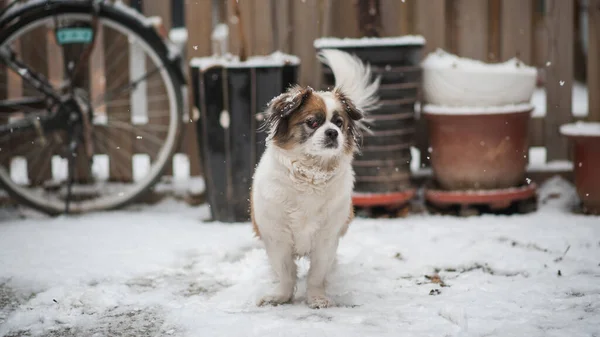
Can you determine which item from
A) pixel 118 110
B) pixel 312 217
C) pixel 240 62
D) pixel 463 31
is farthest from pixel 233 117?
pixel 463 31

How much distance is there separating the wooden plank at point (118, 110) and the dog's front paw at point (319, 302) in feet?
7.52

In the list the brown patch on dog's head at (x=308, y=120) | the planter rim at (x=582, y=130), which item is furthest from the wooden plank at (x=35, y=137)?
the planter rim at (x=582, y=130)

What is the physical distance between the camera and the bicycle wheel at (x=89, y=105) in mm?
4071

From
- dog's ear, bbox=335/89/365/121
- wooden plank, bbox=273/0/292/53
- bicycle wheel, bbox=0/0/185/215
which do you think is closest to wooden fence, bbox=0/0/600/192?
wooden plank, bbox=273/0/292/53

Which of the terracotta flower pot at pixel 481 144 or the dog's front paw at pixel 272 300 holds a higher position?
the terracotta flower pot at pixel 481 144

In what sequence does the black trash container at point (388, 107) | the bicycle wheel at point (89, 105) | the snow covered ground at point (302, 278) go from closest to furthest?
1. the snow covered ground at point (302, 278)
2. the black trash container at point (388, 107)
3. the bicycle wheel at point (89, 105)

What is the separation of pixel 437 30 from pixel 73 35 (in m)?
2.32

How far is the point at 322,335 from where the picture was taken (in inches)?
89.2

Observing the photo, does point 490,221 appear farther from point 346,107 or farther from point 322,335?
point 322,335

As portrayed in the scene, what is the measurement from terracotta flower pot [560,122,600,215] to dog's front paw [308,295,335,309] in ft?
6.81

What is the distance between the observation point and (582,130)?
4.01m

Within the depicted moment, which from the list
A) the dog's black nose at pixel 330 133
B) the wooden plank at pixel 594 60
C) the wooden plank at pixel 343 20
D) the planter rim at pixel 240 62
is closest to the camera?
the dog's black nose at pixel 330 133

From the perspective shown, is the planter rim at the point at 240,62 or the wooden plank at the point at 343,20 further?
the wooden plank at the point at 343,20

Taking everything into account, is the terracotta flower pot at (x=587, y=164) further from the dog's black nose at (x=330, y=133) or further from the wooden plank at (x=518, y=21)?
the dog's black nose at (x=330, y=133)
